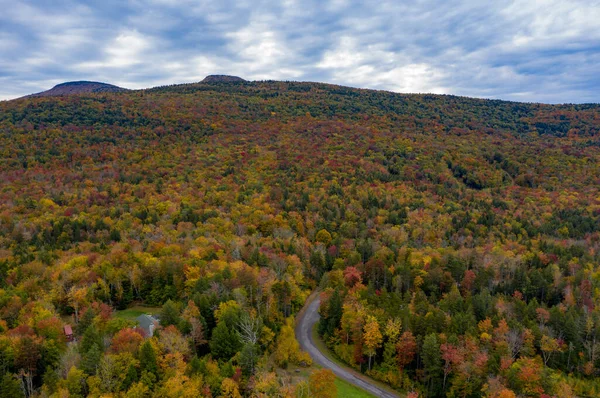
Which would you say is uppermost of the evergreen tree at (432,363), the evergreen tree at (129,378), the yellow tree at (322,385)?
the evergreen tree at (129,378)

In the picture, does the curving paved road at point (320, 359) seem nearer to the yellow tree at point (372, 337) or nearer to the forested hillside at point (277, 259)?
the forested hillside at point (277, 259)

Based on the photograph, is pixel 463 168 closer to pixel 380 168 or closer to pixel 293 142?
pixel 380 168

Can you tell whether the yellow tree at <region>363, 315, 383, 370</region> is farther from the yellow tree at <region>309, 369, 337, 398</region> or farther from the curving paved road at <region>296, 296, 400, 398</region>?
the yellow tree at <region>309, 369, 337, 398</region>

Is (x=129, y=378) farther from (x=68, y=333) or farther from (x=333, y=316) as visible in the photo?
(x=333, y=316)

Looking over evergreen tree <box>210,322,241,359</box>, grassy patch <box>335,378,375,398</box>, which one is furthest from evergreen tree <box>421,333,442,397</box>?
evergreen tree <box>210,322,241,359</box>

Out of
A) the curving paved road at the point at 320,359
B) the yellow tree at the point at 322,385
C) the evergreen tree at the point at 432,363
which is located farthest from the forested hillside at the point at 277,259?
the curving paved road at the point at 320,359

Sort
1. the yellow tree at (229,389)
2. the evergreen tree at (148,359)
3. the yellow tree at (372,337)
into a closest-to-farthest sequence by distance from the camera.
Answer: the yellow tree at (229,389)
the evergreen tree at (148,359)
the yellow tree at (372,337)
